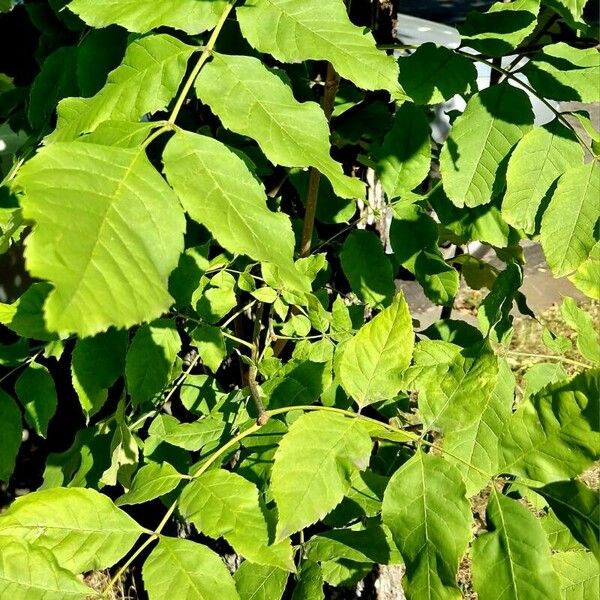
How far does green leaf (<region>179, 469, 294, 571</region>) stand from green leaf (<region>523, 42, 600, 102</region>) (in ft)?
2.75

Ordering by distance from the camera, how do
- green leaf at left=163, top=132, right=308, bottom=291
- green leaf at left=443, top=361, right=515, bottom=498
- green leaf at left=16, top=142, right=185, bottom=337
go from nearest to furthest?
green leaf at left=16, top=142, right=185, bottom=337
green leaf at left=163, top=132, right=308, bottom=291
green leaf at left=443, top=361, right=515, bottom=498

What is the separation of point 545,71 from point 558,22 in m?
0.42

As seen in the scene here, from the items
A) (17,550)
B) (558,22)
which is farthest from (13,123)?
(558,22)

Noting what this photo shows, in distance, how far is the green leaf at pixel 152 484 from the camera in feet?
3.39

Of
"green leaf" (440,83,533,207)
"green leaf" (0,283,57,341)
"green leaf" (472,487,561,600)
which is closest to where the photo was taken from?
"green leaf" (472,487,561,600)

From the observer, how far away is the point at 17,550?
0.89 m

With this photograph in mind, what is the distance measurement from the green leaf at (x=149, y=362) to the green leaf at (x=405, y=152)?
512mm

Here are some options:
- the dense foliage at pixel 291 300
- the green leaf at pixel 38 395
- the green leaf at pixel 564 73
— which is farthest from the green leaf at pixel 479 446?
the green leaf at pixel 38 395

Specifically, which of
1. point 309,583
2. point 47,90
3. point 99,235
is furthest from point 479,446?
point 47,90

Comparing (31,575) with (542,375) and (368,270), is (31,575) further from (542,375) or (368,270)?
(542,375)

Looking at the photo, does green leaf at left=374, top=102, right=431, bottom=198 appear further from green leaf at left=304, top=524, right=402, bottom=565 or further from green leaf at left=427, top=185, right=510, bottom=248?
green leaf at left=304, top=524, right=402, bottom=565

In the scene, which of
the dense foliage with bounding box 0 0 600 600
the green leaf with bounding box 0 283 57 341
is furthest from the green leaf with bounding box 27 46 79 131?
the green leaf with bounding box 0 283 57 341

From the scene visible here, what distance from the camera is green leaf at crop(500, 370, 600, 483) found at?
0.92 m

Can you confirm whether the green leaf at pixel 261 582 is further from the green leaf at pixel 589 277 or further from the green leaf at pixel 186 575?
the green leaf at pixel 589 277
